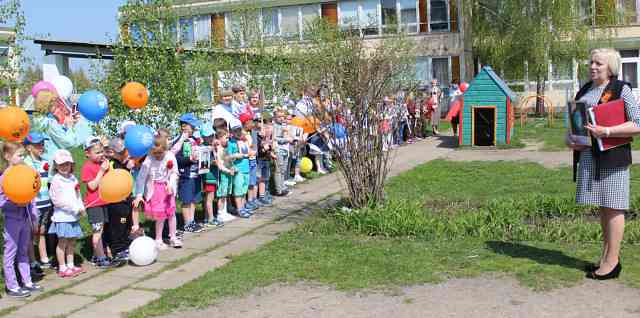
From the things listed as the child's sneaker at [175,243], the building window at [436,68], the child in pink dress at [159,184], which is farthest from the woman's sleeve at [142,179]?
the building window at [436,68]

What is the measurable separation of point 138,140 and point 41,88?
6.57 feet

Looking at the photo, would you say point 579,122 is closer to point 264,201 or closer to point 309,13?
point 264,201

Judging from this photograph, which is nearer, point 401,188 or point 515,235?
point 515,235

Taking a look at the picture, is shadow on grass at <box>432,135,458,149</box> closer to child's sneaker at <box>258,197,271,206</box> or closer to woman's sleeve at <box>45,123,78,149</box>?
child's sneaker at <box>258,197,271,206</box>

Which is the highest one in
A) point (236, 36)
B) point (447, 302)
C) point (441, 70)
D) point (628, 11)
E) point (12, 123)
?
point (628, 11)

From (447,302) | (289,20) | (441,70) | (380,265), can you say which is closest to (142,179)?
(380,265)

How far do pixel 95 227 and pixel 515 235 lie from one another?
468 centimetres

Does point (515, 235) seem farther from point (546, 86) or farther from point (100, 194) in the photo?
point (546, 86)

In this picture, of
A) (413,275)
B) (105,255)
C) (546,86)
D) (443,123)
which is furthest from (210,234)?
(546,86)

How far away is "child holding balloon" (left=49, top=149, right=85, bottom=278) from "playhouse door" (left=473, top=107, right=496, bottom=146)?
42.2ft

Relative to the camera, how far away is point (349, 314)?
5.52m

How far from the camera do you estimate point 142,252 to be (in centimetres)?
725

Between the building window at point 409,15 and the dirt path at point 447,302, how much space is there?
29.1 meters

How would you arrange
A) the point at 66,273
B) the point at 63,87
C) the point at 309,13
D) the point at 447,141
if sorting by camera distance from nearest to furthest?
the point at 66,273 < the point at 63,87 < the point at 447,141 < the point at 309,13
